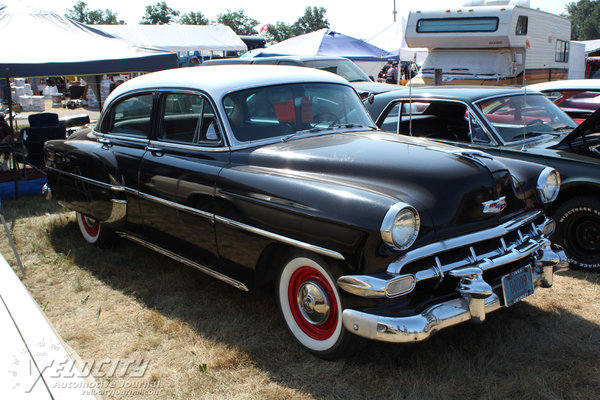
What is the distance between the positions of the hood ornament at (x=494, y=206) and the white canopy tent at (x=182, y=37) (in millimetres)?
23907

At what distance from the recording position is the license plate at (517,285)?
9.95 feet

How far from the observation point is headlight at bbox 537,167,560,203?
3.63m

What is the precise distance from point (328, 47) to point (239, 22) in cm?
6594

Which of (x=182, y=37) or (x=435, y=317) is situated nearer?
(x=435, y=317)

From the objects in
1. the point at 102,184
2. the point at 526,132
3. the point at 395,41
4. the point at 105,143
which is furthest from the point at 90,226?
the point at 395,41

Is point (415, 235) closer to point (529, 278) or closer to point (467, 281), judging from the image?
point (467, 281)

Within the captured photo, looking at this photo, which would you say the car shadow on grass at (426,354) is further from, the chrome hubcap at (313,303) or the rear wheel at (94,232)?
the rear wheel at (94,232)

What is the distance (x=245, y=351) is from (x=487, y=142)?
10.0 feet

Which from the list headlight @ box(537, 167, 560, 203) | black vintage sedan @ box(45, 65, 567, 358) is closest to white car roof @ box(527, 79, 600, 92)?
headlight @ box(537, 167, 560, 203)

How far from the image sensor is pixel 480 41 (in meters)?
9.43

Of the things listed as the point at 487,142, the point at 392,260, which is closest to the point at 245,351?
the point at 392,260

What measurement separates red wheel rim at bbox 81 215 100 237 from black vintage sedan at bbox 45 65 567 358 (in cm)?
63

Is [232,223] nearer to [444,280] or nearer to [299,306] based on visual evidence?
[299,306]

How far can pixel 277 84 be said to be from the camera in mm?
4008
